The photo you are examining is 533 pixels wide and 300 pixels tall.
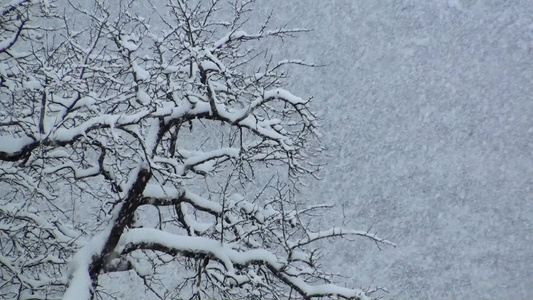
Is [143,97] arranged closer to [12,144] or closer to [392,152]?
[12,144]

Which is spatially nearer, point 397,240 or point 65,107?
point 65,107

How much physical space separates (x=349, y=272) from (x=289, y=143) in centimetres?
1278

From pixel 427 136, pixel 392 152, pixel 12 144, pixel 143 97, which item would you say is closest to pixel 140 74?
pixel 143 97

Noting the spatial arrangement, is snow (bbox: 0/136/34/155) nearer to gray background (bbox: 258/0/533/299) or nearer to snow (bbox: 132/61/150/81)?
snow (bbox: 132/61/150/81)

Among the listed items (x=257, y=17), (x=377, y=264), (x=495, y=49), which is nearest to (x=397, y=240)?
(x=377, y=264)

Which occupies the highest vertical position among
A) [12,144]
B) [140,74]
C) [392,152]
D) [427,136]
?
[427,136]

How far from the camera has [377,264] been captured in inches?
719

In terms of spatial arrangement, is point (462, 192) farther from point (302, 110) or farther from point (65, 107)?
point (65, 107)

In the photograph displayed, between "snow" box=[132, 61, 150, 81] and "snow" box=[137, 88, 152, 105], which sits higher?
"snow" box=[132, 61, 150, 81]

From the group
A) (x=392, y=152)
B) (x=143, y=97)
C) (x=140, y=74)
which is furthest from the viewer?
(x=392, y=152)

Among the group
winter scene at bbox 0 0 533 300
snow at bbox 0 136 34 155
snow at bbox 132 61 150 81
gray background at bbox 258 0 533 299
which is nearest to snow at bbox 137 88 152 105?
snow at bbox 132 61 150 81

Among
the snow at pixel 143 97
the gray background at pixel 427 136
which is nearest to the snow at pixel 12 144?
the snow at pixel 143 97

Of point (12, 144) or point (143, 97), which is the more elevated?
point (143, 97)

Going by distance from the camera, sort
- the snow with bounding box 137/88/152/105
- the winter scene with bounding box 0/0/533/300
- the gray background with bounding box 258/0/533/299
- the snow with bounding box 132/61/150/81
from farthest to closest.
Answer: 1. the gray background with bounding box 258/0/533/299
2. the winter scene with bounding box 0/0/533/300
3. the snow with bounding box 132/61/150/81
4. the snow with bounding box 137/88/152/105
